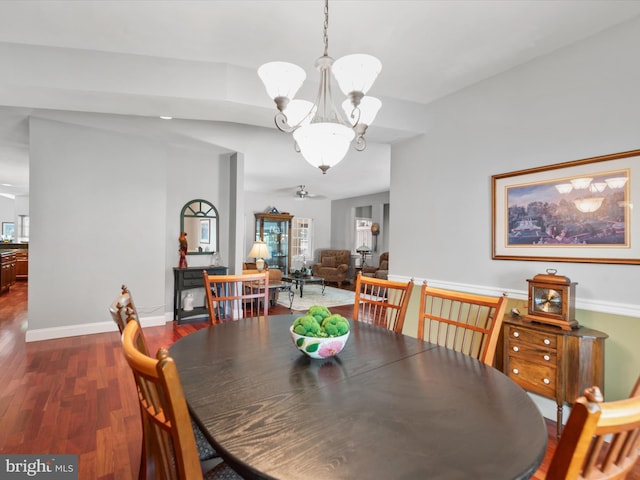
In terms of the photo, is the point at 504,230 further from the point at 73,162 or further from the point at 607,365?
the point at 73,162

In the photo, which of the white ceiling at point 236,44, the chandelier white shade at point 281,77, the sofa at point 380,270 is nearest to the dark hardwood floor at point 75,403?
the chandelier white shade at point 281,77

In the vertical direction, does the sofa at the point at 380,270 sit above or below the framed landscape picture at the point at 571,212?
below

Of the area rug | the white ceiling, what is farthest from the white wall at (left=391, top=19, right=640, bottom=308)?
the area rug

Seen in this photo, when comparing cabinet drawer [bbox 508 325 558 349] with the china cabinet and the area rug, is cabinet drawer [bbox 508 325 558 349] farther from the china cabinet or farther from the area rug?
the china cabinet

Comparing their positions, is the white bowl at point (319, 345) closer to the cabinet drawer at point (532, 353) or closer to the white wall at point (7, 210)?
the cabinet drawer at point (532, 353)

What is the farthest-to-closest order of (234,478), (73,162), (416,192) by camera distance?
(73,162)
(416,192)
(234,478)

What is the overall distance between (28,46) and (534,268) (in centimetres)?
389

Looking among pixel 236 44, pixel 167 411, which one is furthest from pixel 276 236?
pixel 167 411

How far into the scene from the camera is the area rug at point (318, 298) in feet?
21.4

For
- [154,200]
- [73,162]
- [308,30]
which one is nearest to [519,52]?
[308,30]

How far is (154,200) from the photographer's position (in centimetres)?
465

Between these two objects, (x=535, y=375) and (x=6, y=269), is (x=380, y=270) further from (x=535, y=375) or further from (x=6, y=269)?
(x=6, y=269)

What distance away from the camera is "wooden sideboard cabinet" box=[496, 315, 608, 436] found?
2.01 meters

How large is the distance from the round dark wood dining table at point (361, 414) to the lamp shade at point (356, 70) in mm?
1231
